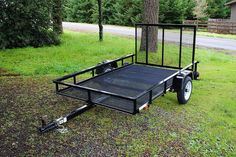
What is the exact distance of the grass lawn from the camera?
3691mm

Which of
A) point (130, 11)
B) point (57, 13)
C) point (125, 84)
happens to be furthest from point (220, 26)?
point (125, 84)

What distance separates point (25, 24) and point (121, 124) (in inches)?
325

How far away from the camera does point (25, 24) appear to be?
11164 mm

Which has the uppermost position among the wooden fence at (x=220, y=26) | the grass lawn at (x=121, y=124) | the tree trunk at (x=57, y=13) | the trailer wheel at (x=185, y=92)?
the tree trunk at (x=57, y=13)

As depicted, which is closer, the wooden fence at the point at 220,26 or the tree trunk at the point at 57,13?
the tree trunk at the point at 57,13

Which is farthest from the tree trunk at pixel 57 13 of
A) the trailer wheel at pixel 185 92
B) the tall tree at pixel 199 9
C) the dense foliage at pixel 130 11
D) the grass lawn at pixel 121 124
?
the tall tree at pixel 199 9

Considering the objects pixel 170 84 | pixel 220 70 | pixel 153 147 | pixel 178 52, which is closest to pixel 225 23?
pixel 220 70

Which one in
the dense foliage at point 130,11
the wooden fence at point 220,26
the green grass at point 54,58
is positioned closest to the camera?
the green grass at point 54,58

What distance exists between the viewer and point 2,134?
12.9ft

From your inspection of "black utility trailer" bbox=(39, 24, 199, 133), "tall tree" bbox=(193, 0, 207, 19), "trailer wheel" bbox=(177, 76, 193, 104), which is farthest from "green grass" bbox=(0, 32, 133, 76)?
"tall tree" bbox=(193, 0, 207, 19)

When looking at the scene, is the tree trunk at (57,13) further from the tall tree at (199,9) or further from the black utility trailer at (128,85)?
the tall tree at (199,9)

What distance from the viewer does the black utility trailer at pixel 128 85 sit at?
13.3 feet

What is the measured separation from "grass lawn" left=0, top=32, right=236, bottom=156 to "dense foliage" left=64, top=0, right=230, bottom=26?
61.1 ft

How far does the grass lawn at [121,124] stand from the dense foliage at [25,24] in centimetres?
429
